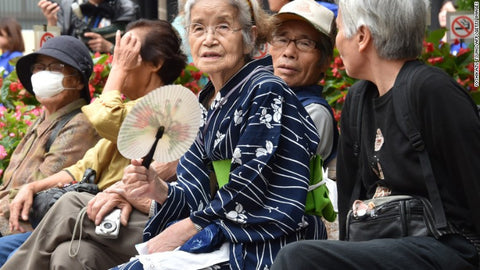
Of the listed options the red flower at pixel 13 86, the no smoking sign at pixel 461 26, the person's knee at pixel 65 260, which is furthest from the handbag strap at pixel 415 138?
the red flower at pixel 13 86

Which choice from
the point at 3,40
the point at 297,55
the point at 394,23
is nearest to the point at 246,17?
the point at 297,55

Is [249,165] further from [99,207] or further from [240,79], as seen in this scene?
[99,207]

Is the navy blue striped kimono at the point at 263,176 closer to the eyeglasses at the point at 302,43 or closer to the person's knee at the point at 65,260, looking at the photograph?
the person's knee at the point at 65,260

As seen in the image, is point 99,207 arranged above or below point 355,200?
below

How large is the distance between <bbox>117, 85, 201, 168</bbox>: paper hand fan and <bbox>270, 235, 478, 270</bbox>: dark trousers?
914 millimetres

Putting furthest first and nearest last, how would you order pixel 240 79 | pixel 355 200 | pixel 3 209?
pixel 3 209 < pixel 240 79 < pixel 355 200

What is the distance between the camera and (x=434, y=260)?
3258mm

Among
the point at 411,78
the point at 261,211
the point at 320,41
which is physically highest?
the point at 411,78

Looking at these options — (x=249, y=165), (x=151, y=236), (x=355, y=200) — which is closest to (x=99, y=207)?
(x=151, y=236)

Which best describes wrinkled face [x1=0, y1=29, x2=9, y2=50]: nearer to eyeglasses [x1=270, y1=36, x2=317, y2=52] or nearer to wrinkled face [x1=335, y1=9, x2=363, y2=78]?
eyeglasses [x1=270, y1=36, x2=317, y2=52]

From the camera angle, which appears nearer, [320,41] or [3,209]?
[320,41]

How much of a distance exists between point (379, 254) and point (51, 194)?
258 centimetres

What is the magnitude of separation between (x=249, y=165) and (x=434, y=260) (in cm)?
95

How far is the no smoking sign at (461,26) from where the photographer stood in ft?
23.8
